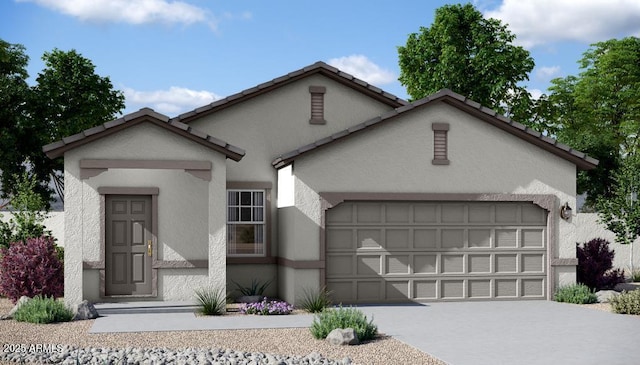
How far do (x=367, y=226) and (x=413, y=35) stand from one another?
87.0 feet

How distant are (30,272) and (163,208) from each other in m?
3.35

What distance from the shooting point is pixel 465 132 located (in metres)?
19.1

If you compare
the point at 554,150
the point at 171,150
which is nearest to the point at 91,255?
the point at 171,150

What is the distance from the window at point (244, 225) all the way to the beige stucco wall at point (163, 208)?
0.67 metres

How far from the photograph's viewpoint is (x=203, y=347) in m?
12.5

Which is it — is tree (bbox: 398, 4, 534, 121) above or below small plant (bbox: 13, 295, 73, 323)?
above

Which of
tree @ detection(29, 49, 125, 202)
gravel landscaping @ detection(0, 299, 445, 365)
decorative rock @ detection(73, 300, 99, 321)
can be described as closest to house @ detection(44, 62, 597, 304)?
decorative rock @ detection(73, 300, 99, 321)

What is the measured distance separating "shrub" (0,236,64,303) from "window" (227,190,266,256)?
4192mm

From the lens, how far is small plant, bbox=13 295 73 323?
604 inches

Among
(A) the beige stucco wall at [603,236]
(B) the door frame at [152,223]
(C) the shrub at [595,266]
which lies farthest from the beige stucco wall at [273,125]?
(A) the beige stucco wall at [603,236]

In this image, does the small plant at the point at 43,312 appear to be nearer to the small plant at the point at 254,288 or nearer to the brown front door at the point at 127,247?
the brown front door at the point at 127,247

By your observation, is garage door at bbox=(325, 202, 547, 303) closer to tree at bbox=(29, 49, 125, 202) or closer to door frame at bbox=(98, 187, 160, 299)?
door frame at bbox=(98, 187, 160, 299)

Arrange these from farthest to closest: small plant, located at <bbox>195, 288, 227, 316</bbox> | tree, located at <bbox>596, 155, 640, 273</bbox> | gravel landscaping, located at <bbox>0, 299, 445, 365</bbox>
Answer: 1. tree, located at <bbox>596, 155, 640, 273</bbox>
2. small plant, located at <bbox>195, 288, 227, 316</bbox>
3. gravel landscaping, located at <bbox>0, 299, 445, 365</bbox>

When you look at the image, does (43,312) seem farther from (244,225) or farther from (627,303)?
(627,303)
